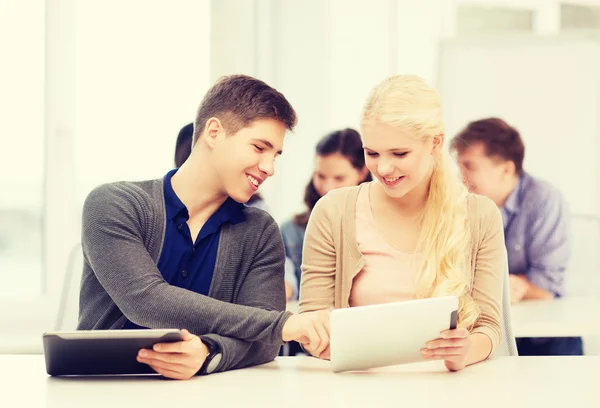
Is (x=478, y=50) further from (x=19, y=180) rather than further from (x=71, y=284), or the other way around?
(x=71, y=284)

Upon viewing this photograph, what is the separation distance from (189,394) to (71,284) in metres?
0.83

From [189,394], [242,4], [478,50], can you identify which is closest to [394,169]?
[189,394]

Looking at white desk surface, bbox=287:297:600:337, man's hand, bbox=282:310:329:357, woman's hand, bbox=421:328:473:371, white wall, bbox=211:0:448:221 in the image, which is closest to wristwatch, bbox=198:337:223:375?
man's hand, bbox=282:310:329:357

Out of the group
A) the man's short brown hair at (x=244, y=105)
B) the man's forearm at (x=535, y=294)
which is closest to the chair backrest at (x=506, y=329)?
the man's short brown hair at (x=244, y=105)

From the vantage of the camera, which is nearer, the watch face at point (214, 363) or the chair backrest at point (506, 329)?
the watch face at point (214, 363)

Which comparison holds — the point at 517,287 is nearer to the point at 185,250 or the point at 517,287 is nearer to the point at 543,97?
the point at 543,97

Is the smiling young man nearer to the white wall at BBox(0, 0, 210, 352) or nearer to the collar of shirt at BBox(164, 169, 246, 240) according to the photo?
the collar of shirt at BBox(164, 169, 246, 240)

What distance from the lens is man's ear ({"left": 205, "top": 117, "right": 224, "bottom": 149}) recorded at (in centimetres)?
187

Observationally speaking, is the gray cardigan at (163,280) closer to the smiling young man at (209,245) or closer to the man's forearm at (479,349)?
the smiling young man at (209,245)

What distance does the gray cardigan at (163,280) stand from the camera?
165 cm

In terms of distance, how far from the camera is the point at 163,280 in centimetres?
170

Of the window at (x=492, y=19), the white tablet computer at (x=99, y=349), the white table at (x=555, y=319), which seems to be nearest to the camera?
the white tablet computer at (x=99, y=349)

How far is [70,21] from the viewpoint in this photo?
14.3 feet

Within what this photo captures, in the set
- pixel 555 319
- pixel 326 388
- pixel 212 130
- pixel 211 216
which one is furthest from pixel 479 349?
pixel 555 319
